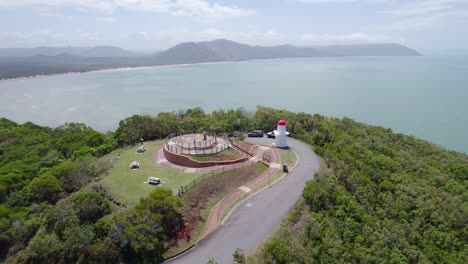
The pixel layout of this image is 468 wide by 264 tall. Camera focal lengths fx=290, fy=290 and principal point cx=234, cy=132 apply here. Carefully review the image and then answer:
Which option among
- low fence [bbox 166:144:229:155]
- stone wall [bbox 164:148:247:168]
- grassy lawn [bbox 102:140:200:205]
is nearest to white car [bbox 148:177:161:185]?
grassy lawn [bbox 102:140:200:205]

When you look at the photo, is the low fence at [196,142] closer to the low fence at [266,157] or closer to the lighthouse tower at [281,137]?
the low fence at [266,157]

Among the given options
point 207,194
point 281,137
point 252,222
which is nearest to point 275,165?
point 281,137

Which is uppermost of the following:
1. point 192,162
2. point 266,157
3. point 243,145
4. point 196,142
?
point 196,142

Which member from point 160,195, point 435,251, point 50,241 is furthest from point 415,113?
point 50,241

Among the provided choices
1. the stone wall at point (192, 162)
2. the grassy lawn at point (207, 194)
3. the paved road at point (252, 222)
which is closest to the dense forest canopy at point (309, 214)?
the grassy lawn at point (207, 194)

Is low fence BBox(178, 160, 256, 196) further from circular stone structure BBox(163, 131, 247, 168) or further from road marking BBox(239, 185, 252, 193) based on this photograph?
road marking BBox(239, 185, 252, 193)

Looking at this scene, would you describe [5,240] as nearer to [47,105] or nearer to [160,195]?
[160,195]

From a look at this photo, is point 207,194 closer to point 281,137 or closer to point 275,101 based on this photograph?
point 281,137
